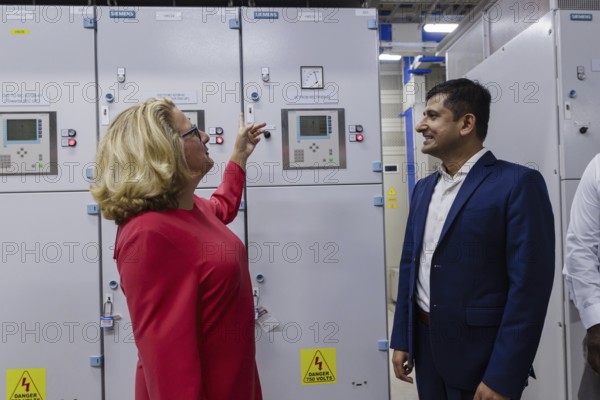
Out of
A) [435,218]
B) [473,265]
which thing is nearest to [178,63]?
[435,218]

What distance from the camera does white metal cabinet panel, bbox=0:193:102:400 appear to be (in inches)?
78.3

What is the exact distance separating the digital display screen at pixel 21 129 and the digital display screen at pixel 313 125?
53.2 inches

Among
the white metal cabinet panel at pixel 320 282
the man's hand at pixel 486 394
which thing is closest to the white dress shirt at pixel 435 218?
the man's hand at pixel 486 394

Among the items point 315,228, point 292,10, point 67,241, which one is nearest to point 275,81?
A: point 292,10

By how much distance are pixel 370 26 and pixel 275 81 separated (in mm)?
592

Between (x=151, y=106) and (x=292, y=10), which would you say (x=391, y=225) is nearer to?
(x=292, y=10)

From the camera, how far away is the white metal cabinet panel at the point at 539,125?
1.86 m

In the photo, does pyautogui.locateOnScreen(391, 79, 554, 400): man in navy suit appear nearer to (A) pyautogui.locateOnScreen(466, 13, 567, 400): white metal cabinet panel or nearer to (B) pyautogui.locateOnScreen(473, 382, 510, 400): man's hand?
(B) pyautogui.locateOnScreen(473, 382, 510, 400): man's hand

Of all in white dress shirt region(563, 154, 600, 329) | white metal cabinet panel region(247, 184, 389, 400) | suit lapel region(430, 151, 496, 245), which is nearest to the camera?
suit lapel region(430, 151, 496, 245)

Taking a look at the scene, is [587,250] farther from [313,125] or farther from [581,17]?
[313,125]

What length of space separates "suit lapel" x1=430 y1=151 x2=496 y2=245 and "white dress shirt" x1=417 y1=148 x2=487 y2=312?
0.03 m

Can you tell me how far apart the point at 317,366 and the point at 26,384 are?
146 cm

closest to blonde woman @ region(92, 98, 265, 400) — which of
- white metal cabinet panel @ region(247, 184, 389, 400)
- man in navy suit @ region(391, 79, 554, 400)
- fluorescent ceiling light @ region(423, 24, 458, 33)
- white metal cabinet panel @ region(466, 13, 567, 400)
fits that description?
man in navy suit @ region(391, 79, 554, 400)

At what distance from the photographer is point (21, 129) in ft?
6.58
